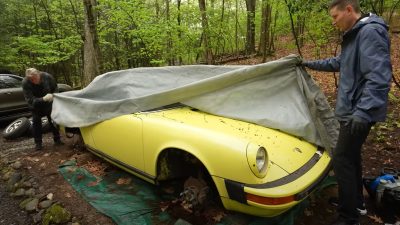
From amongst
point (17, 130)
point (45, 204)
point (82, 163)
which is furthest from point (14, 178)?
point (17, 130)

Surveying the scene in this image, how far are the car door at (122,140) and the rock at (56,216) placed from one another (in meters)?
0.85

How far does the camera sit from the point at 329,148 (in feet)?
10.8

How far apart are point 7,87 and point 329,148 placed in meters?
8.53

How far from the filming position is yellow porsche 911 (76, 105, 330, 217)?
255cm

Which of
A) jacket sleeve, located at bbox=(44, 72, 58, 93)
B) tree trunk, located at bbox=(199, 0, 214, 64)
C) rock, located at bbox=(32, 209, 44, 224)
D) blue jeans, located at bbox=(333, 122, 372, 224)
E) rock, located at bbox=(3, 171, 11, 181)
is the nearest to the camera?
blue jeans, located at bbox=(333, 122, 372, 224)

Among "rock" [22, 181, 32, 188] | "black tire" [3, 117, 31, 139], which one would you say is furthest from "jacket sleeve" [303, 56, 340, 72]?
"black tire" [3, 117, 31, 139]

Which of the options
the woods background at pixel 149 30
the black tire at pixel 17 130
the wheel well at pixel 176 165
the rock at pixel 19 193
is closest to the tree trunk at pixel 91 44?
the woods background at pixel 149 30

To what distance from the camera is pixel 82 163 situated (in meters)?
4.83

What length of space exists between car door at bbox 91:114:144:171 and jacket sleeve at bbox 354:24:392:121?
2.29m

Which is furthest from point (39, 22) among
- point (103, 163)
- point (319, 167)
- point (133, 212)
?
point (319, 167)

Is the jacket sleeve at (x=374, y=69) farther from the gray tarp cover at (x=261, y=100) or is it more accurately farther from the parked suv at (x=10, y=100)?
the parked suv at (x=10, y=100)

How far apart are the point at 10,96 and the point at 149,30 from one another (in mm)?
5250

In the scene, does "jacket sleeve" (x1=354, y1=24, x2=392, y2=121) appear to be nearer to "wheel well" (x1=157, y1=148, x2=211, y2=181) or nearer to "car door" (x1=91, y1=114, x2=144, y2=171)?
"wheel well" (x1=157, y1=148, x2=211, y2=181)

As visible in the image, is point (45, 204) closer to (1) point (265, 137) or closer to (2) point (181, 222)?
(2) point (181, 222)
